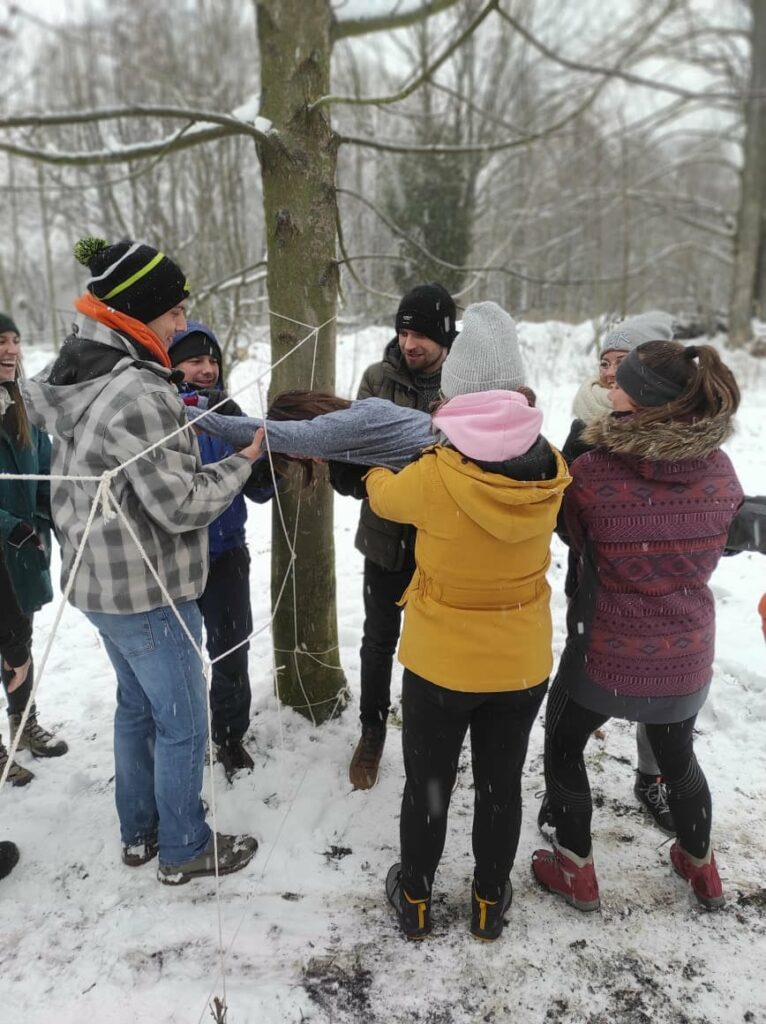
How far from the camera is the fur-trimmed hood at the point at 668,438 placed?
1613 mm

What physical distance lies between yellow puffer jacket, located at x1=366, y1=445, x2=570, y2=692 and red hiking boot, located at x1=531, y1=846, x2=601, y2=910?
753 millimetres

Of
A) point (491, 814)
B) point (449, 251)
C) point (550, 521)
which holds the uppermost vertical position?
point (449, 251)

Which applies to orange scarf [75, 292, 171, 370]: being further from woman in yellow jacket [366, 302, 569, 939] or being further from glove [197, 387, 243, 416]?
woman in yellow jacket [366, 302, 569, 939]

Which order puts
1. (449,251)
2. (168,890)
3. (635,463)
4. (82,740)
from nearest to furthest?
(635,463), (168,890), (82,740), (449,251)

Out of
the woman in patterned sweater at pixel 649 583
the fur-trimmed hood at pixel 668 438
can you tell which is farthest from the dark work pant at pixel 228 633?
the fur-trimmed hood at pixel 668 438

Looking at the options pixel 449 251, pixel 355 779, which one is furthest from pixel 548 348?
pixel 355 779

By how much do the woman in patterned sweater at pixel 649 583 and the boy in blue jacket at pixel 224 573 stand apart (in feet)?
3.76

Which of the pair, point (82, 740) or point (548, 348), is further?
point (548, 348)

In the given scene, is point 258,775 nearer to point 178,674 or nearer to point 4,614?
point 178,674

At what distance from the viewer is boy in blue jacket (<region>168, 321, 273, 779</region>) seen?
2.24 meters

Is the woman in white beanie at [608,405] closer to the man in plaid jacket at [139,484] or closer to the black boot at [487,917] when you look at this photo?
the black boot at [487,917]

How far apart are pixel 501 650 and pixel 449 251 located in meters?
12.5

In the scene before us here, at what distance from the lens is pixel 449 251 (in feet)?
41.7

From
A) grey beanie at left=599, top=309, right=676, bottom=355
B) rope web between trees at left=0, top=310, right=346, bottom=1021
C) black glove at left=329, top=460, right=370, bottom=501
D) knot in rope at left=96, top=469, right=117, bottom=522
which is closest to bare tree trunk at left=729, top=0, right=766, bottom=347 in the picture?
grey beanie at left=599, top=309, right=676, bottom=355
